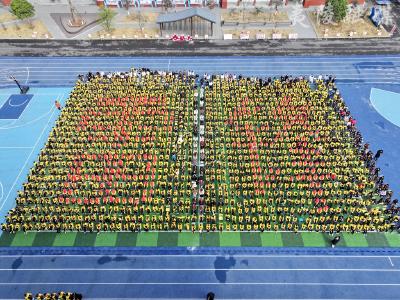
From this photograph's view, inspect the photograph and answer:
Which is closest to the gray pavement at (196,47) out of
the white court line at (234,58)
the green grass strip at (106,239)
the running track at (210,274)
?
the white court line at (234,58)

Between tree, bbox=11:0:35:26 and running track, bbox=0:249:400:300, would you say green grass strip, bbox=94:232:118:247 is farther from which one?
tree, bbox=11:0:35:26

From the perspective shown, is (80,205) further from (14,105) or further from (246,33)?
(246,33)

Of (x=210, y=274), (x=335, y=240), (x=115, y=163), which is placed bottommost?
(x=210, y=274)

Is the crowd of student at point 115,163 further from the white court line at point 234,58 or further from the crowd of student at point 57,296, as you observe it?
the white court line at point 234,58

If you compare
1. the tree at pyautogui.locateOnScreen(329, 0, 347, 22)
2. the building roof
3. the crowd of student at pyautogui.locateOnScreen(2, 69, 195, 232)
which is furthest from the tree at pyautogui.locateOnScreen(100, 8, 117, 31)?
the tree at pyautogui.locateOnScreen(329, 0, 347, 22)

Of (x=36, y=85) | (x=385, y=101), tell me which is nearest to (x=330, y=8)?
(x=385, y=101)

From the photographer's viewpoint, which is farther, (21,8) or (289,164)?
(21,8)

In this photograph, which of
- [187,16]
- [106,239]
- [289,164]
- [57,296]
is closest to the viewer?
[57,296]

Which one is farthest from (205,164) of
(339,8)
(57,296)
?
(339,8)

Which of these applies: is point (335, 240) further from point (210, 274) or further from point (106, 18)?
point (106, 18)
